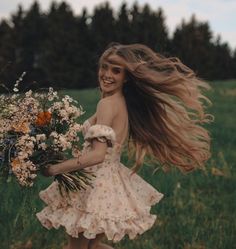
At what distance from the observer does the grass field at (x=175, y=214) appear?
6129 mm

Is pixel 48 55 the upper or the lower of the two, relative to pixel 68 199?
lower

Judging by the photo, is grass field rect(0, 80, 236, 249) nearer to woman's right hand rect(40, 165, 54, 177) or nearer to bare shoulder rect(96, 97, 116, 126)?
woman's right hand rect(40, 165, 54, 177)

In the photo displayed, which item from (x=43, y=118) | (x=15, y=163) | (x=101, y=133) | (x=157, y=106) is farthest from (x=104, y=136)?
→ (x=157, y=106)

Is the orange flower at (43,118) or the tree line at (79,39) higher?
the orange flower at (43,118)

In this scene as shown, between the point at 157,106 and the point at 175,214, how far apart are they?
222 cm

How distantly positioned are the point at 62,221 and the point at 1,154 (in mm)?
679

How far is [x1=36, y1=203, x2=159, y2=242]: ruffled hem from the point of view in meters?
4.50

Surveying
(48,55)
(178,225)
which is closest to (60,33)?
(48,55)

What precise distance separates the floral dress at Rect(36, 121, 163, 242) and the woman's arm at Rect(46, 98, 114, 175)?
0.20ft

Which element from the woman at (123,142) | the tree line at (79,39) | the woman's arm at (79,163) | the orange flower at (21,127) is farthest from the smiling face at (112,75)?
the tree line at (79,39)

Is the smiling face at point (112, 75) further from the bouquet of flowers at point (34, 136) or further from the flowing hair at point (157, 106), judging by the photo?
the bouquet of flowers at point (34, 136)

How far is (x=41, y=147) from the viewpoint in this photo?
4.41 m


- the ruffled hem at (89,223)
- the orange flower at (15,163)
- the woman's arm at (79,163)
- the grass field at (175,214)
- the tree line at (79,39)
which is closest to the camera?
the orange flower at (15,163)

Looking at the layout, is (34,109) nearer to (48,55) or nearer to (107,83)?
(107,83)
